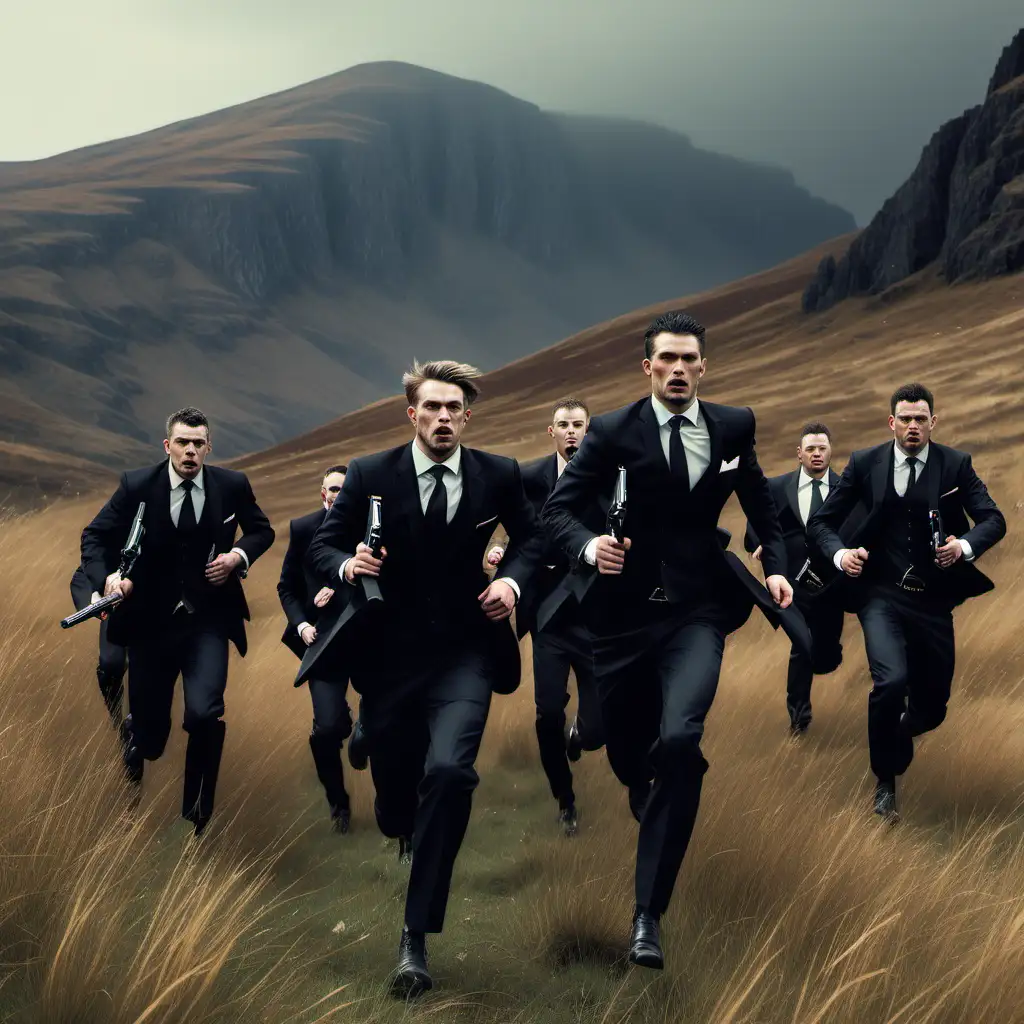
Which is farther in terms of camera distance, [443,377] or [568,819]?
[568,819]

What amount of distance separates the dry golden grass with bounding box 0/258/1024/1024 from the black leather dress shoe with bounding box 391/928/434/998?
92 millimetres

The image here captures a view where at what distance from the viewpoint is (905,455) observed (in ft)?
21.8

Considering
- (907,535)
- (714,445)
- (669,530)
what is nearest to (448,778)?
(669,530)

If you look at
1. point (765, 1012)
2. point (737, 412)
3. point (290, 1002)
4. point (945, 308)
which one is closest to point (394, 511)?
point (737, 412)

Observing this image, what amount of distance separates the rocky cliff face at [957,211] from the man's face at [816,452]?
136 ft

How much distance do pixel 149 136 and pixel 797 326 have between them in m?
161

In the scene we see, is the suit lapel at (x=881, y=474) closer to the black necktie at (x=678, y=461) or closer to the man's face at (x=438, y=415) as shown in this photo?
the black necktie at (x=678, y=461)

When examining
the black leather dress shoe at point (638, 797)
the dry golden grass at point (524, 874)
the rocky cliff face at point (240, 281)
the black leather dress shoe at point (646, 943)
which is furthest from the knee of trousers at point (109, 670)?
the rocky cliff face at point (240, 281)

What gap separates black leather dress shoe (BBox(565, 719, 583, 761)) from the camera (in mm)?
7330

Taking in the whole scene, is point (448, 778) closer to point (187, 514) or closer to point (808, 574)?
point (187, 514)

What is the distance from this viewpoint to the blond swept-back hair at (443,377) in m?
4.76

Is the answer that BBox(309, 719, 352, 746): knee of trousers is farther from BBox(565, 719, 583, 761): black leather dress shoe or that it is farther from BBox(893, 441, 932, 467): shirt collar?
BBox(893, 441, 932, 467): shirt collar

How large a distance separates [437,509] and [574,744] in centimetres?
325

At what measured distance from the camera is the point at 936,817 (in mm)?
6500
